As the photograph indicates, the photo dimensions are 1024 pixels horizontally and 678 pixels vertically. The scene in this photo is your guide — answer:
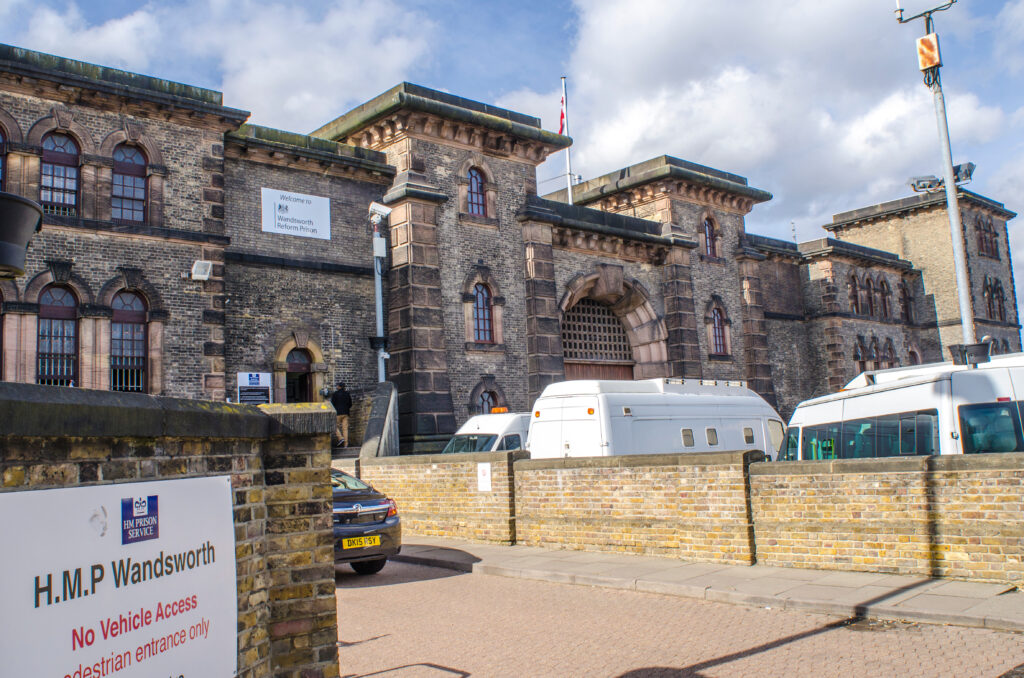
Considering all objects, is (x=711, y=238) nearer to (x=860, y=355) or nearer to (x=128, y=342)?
(x=860, y=355)

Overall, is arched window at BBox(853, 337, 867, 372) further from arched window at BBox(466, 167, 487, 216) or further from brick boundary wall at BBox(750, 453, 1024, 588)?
brick boundary wall at BBox(750, 453, 1024, 588)

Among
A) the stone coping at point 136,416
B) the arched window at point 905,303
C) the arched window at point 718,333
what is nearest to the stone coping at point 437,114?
the arched window at point 718,333

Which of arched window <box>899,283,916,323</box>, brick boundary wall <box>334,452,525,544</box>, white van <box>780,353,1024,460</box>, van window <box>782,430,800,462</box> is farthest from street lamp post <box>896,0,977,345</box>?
arched window <box>899,283,916,323</box>

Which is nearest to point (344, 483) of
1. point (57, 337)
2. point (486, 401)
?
point (57, 337)

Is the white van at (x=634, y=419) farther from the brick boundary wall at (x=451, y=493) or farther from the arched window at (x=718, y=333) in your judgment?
the arched window at (x=718, y=333)

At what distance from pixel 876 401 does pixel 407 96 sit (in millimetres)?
15669

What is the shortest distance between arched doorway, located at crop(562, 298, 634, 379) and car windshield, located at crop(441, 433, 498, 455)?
30.1 ft

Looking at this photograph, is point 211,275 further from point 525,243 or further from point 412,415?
point 525,243

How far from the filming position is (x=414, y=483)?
17000 millimetres

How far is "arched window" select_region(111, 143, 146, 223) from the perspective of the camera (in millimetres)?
18984

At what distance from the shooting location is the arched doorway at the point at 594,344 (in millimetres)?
28375

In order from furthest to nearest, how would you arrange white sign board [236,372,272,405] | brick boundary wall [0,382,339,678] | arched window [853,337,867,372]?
arched window [853,337,867,372] → white sign board [236,372,272,405] → brick boundary wall [0,382,339,678]

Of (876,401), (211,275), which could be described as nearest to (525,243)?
(211,275)

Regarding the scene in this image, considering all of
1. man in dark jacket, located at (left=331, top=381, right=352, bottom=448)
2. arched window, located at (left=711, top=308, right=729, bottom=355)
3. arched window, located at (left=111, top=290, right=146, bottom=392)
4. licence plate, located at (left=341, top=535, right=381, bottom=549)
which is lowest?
licence plate, located at (left=341, top=535, right=381, bottom=549)
